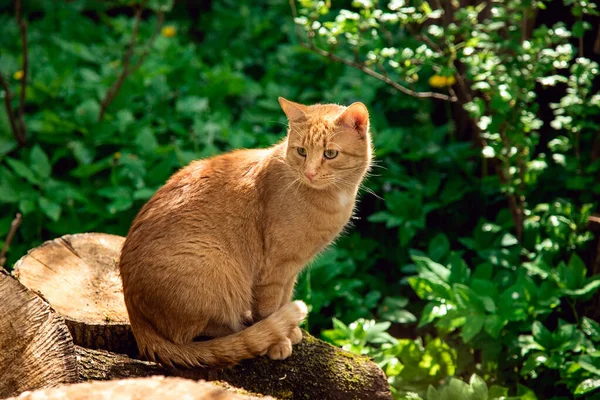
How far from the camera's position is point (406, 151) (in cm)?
508

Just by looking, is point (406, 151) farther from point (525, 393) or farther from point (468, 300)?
point (525, 393)

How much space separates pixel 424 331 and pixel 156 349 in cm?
211

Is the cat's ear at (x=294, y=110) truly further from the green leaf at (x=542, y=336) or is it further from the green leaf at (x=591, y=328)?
the green leaf at (x=591, y=328)

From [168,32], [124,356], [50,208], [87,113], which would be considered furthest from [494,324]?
[168,32]

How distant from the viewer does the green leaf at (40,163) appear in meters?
4.59

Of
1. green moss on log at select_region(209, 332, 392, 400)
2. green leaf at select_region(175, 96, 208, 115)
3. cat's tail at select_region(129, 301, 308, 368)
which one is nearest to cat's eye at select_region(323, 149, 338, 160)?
cat's tail at select_region(129, 301, 308, 368)

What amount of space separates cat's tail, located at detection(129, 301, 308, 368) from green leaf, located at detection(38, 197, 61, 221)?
6.34ft

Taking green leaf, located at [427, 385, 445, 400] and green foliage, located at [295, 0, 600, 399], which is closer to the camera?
green leaf, located at [427, 385, 445, 400]

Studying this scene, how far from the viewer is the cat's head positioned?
9.83ft

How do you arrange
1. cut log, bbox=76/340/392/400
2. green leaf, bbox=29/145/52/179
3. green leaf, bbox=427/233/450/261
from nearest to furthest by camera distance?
cut log, bbox=76/340/392/400
green leaf, bbox=427/233/450/261
green leaf, bbox=29/145/52/179

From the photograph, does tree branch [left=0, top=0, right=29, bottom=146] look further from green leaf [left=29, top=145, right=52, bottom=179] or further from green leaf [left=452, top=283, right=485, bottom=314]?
green leaf [left=452, top=283, right=485, bottom=314]

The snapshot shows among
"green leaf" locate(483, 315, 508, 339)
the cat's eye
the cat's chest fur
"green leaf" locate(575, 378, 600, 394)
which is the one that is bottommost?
"green leaf" locate(575, 378, 600, 394)

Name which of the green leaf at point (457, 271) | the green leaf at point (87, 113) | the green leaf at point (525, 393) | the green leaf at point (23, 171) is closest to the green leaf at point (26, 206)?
the green leaf at point (23, 171)

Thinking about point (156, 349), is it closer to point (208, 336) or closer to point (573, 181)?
point (208, 336)
